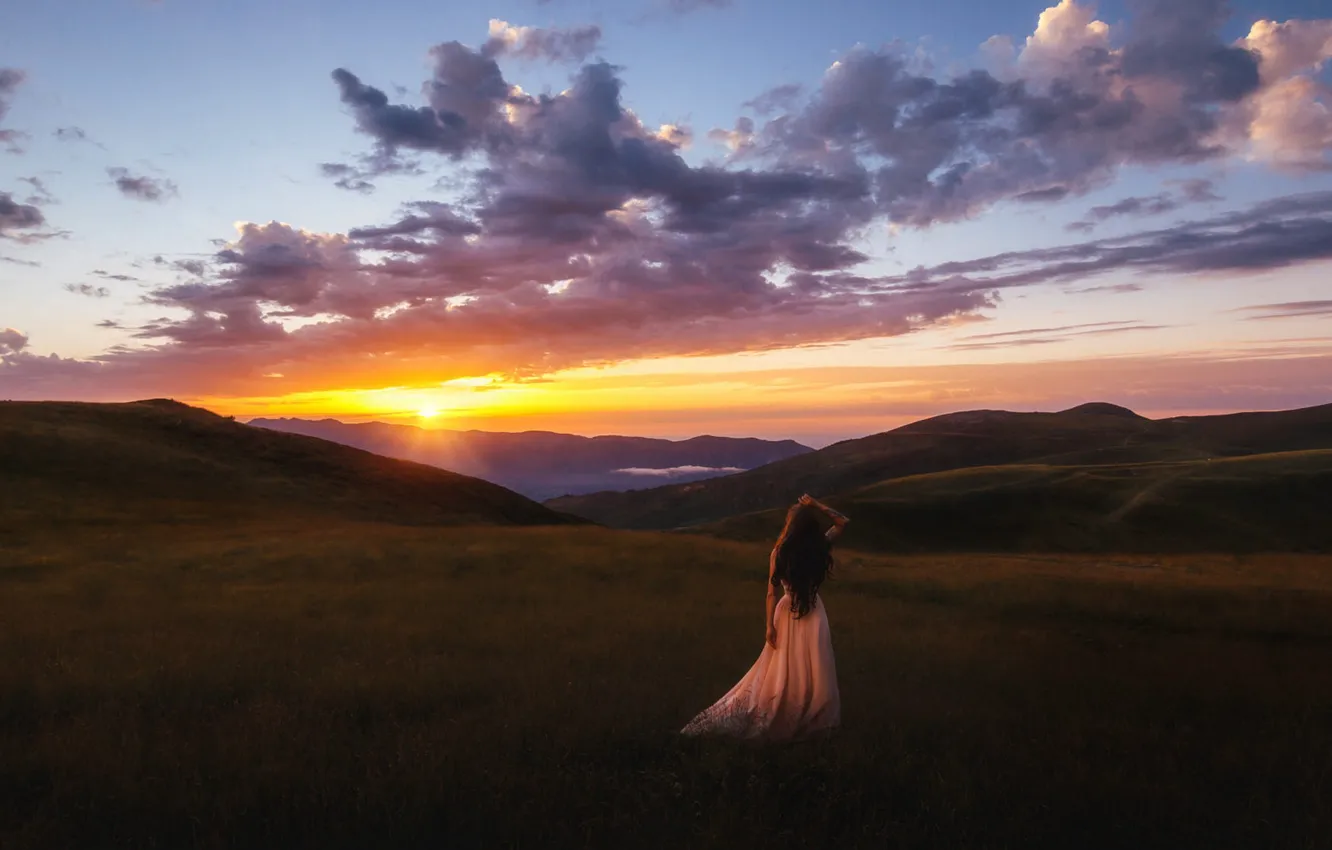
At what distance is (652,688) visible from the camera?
1350cm

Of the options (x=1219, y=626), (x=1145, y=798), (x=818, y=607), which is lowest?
(x=1219, y=626)

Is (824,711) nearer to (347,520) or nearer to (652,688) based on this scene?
(652,688)

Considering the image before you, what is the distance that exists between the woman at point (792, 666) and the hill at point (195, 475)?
149 ft

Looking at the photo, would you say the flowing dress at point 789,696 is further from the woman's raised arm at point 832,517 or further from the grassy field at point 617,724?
the woman's raised arm at point 832,517

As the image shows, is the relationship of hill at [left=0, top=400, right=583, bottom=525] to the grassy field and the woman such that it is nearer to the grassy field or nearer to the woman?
the grassy field

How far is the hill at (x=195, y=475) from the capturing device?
51.8 meters

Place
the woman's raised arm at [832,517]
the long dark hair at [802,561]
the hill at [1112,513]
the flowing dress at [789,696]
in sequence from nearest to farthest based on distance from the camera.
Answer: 1. the flowing dress at [789,696]
2. the long dark hair at [802,561]
3. the woman's raised arm at [832,517]
4. the hill at [1112,513]

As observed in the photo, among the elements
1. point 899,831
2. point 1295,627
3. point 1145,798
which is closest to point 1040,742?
point 1145,798

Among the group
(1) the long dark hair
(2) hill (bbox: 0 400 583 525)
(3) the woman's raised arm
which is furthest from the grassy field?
(2) hill (bbox: 0 400 583 525)

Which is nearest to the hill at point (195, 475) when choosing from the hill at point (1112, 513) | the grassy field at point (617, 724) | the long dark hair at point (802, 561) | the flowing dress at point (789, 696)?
the hill at point (1112, 513)

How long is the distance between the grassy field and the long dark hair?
186 centimetres

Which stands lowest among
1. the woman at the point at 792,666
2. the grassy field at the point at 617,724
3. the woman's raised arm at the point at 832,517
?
the grassy field at the point at 617,724

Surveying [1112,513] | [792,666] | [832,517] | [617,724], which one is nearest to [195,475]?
[617,724]

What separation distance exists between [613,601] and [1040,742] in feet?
52.1
